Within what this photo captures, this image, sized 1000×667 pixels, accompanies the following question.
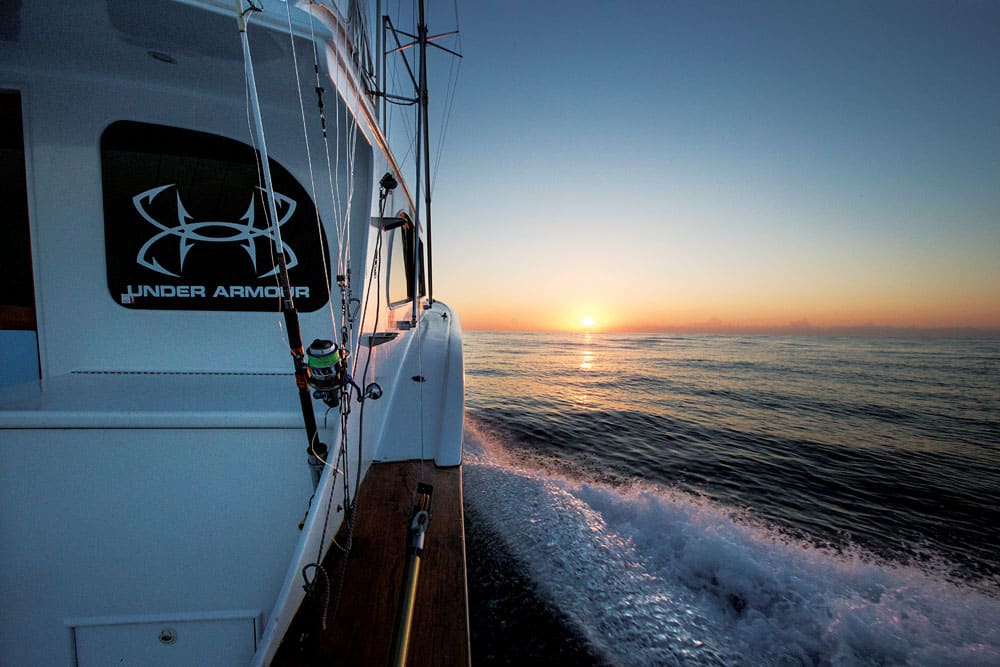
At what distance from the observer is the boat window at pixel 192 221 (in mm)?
1887

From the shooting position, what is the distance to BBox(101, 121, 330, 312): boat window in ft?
6.19

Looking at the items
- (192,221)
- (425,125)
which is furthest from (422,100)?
(192,221)

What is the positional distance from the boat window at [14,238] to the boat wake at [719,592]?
3386 mm

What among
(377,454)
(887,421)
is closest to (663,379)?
(887,421)

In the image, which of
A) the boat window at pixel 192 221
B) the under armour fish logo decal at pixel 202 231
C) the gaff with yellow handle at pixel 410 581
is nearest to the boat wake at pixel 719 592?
the gaff with yellow handle at pixel 410 581

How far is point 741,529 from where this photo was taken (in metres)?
3.48

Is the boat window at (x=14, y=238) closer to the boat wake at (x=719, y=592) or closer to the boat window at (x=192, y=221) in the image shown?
the boat window at (x=192, y=221)

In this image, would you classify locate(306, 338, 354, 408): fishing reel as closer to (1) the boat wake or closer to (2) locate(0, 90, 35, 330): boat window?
(2) locate(0, 90, 35, 330): boat window

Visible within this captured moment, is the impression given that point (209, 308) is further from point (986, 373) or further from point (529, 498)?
point (986, 373)

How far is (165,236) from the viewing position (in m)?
1.97

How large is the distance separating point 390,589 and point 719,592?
243 cm

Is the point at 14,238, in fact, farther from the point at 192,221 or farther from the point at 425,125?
the point at 425,125

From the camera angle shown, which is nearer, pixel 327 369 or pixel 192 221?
pixel 327 369

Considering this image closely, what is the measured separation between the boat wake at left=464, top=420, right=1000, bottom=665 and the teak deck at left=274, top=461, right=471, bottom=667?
1.20 metres
